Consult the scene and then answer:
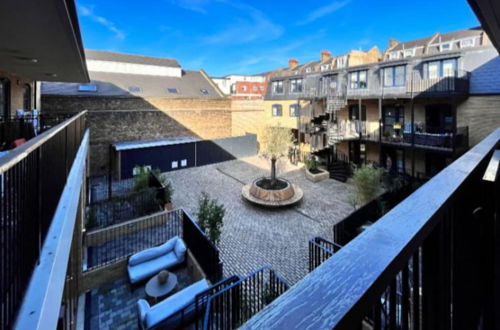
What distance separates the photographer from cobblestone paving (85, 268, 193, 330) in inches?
226

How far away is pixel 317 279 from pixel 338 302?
0.08m

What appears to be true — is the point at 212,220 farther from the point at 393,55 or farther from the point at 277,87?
the point at 393,55

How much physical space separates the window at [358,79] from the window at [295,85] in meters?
4.56

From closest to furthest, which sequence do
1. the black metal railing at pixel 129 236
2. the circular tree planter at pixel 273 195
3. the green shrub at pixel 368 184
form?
the black metal railing at pixel 129 236 → the green shrub at pixel 368 184 → the circular tree planter at pixel 273 195

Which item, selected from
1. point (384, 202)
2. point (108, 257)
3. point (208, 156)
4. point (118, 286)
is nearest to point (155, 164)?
point (208, 156)

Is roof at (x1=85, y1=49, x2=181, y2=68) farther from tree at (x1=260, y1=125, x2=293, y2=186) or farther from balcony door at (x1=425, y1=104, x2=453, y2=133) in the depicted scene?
balcony door at (x1=425, y1=104, x2=453, y2=133)

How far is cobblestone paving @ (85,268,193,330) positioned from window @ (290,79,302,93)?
1735cm

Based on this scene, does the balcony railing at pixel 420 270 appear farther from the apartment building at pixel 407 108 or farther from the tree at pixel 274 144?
the apartment building at pixel 407 108

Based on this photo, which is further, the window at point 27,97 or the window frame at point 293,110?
the window frame at point 293,110

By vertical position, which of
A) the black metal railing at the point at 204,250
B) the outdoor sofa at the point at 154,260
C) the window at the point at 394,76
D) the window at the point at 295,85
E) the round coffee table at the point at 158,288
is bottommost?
the round coffee table at the point at 158,288

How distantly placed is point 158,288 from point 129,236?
3484 mm

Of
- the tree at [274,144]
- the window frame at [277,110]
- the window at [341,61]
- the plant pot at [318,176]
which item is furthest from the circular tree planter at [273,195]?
the window at [341,61]

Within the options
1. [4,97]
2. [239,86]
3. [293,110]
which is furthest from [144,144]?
[239,86]

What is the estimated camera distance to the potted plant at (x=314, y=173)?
15.4 metres
